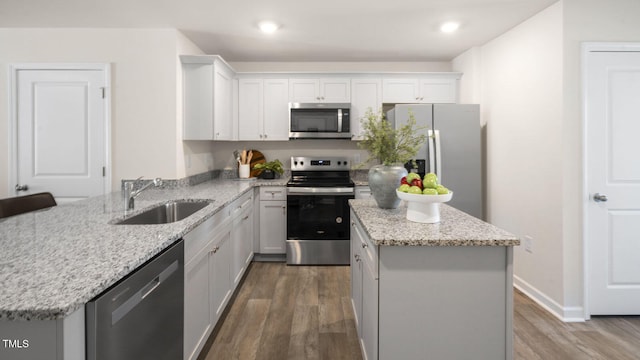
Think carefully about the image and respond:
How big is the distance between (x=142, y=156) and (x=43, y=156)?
3.00ft

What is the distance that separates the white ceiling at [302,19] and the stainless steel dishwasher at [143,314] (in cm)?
216

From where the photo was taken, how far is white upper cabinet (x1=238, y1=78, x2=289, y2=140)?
4254 mm

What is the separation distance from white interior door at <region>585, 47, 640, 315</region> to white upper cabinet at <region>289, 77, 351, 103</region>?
2427mm

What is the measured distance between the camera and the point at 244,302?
290 cm

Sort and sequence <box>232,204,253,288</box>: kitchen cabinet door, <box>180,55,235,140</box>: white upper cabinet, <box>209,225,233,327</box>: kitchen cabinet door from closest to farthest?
1. <box>209,225,233,327</box>: kitchen cabinet door
2. <box>232,204,253,288</box>: kitchen cabinet door
3. <box>180,55,235,140</box>: white upper cabinet

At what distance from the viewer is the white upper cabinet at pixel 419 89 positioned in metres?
4.25

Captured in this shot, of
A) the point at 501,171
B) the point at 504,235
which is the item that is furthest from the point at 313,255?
the point at 504,235

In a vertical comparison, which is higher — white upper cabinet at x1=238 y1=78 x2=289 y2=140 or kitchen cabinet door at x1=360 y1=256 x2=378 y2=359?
white upper cabinet at x1=238 y1=78 x2=289 y2=140

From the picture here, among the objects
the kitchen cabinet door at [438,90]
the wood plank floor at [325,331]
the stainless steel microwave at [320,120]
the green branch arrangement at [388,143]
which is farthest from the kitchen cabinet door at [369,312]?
→ the kitchen cabinet door at [438,90]

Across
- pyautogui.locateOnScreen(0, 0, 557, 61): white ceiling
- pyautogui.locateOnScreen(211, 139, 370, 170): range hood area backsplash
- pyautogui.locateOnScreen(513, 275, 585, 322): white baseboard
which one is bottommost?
pyautogui.locateOnScreen(513, 275, 585, 322): white baseboard

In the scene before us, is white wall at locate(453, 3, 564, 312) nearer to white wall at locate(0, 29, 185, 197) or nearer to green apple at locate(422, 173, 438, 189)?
green apple at locate(422, 173, 438, 189)

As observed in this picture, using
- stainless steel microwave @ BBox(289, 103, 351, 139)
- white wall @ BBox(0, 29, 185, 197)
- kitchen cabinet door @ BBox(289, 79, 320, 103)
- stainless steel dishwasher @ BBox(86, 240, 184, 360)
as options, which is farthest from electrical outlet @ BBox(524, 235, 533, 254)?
white wall @ BBox(0, 29, 185, 197)

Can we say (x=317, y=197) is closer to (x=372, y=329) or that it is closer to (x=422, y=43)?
(x=422, y=43)

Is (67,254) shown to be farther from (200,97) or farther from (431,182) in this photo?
(200,97)
